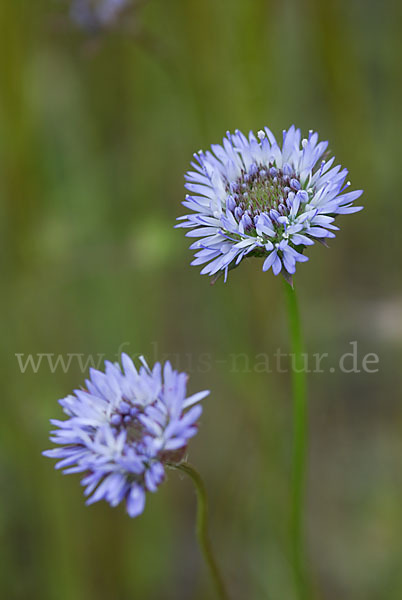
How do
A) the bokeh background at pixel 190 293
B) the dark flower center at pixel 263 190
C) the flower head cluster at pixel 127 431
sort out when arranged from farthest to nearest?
the bokeh background at pixel 190 293, the dark flower center at pixel 263 190, the flower head cluster at pixel 127 431

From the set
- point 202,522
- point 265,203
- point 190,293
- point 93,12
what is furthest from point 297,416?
point 190,293

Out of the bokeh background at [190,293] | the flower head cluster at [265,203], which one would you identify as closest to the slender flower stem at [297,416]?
the flower head cluster at [265,203]

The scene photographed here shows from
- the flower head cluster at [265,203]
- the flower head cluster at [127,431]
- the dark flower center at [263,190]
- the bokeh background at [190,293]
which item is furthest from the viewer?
the bokeh background at [190,293]

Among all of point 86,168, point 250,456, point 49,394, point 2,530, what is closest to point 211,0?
point 86,168

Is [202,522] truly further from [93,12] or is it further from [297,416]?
[93,12]

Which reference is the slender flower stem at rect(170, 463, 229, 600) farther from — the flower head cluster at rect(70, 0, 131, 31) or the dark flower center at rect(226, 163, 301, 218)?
the flower head cluster at rect(70, 0, 131, 31)

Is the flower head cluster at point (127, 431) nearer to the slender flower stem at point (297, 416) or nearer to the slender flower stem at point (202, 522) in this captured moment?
the slender flower stem at point (202, 522)
